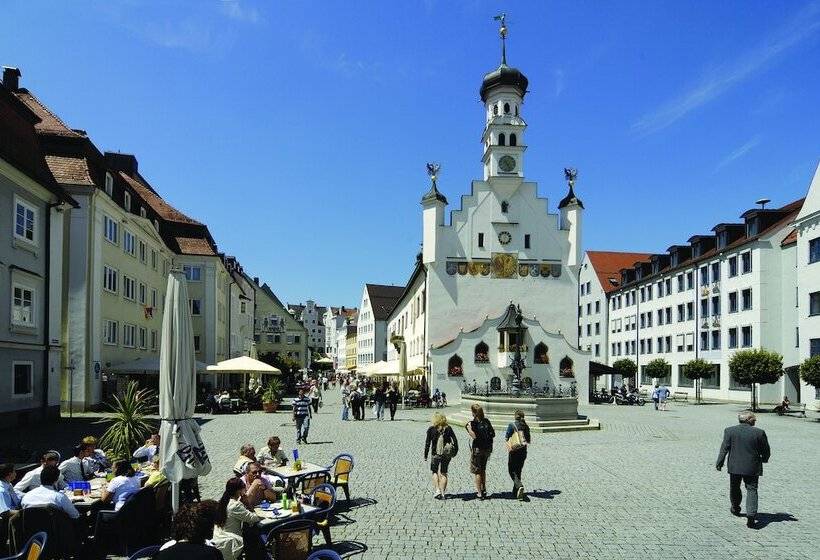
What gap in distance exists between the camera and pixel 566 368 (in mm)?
47500

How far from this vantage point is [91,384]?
28859mm

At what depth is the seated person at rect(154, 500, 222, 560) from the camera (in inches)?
184

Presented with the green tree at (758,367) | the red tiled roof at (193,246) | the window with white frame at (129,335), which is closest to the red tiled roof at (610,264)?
the green tree at (758,367)

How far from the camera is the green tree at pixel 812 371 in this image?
1162 inches

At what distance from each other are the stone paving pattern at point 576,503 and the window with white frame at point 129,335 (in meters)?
14.7

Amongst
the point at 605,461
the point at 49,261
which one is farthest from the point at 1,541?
the point at 49,261

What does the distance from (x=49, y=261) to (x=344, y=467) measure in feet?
63.2

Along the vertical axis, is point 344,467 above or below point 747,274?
below

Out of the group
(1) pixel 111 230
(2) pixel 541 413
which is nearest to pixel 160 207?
(1) pixel 111 230

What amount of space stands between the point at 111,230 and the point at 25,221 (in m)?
7.57

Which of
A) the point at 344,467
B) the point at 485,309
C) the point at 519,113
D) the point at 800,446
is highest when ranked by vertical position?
the point at 519,113

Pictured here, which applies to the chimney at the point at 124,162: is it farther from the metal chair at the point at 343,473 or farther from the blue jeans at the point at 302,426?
the metal chair at the point at 343,473

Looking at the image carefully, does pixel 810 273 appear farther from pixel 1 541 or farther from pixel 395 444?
pixel 1 541

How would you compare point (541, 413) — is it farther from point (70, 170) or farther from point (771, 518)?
point (70, 170)
